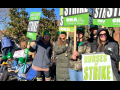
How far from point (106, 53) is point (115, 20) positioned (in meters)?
1.00

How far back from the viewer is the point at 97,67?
2.08m

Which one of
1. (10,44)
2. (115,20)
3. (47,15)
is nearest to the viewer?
(115,20)

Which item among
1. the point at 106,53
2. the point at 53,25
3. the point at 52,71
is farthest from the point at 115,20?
the point at 53,25

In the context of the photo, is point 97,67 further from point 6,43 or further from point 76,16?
point 6,43

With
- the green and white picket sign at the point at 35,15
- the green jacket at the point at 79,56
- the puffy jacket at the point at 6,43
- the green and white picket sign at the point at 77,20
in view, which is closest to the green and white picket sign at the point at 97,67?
the green jacket at the point at 79,56

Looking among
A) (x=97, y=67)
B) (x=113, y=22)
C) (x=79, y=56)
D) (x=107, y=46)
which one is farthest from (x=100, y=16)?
(x=97, y=67)

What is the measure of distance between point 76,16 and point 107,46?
0.92 meters

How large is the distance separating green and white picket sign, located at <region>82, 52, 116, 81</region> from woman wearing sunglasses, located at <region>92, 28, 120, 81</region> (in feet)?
0.23

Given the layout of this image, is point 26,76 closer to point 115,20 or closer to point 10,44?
point 10,44

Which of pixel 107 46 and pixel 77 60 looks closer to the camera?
pixel 107 46

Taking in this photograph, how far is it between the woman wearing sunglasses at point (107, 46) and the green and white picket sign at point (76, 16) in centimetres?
43

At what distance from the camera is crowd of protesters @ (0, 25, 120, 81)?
2145 mm

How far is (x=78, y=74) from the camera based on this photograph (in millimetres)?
2348

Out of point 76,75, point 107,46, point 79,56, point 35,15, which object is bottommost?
point 76,75
